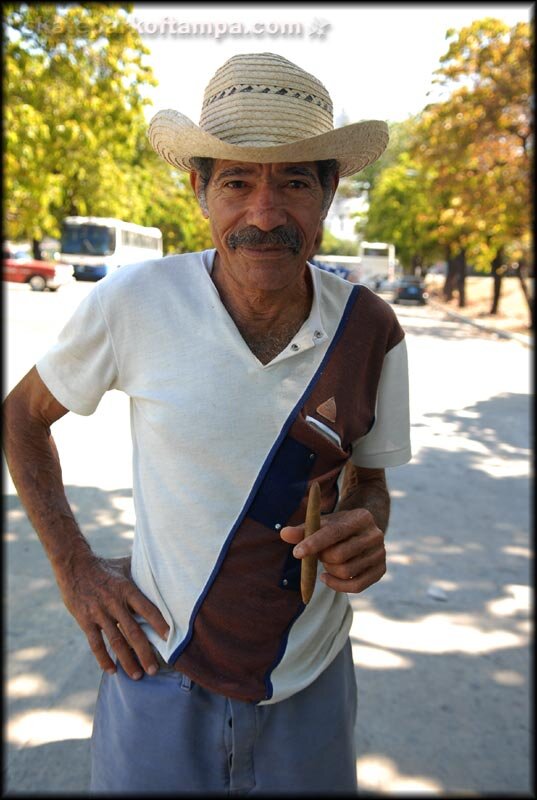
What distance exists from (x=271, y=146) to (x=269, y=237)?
18 centimetres

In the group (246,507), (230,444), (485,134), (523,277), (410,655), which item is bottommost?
(410,655)

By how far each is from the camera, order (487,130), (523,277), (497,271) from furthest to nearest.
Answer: (497,271), (523,277), (487,130)

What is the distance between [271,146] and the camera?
153cm

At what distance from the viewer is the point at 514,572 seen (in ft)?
14.5

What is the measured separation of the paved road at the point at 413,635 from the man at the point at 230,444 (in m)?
1.34

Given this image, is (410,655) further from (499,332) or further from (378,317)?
(499,332)

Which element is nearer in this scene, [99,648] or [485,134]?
[99,648]

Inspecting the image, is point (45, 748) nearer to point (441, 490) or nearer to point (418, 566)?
point (418, 566)

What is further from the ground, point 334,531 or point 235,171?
point 235,171

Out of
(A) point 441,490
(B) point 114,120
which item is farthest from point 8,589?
(B) point 114,120

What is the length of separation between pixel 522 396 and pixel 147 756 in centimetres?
971

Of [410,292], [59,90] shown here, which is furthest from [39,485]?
[410,292]

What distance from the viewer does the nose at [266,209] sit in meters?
1.56

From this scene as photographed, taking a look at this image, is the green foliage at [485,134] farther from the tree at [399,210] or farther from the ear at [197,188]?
the tree at [399,210]
